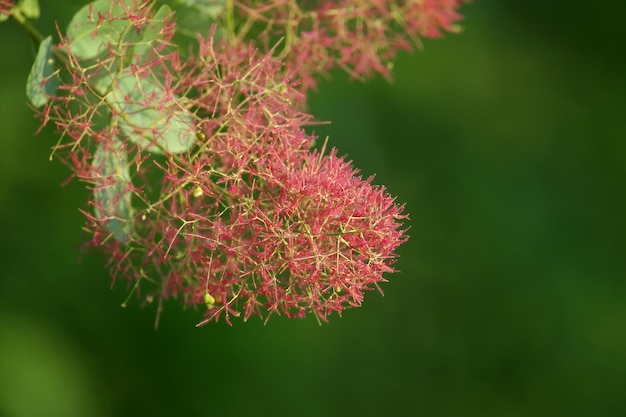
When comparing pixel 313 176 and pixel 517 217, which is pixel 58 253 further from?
pixel 313 176

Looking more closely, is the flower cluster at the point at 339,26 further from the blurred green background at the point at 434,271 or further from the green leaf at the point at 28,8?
the blurred green background at the point at 434,271

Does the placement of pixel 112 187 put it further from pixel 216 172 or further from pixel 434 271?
pixel 434 271

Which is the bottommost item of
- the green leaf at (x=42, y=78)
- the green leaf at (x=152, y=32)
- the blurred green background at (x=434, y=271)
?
the blurred green background at (x=434, y=271)

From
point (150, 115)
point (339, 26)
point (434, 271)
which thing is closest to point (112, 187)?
point (150, 115)

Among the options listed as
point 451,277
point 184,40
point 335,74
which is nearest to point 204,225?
point 184,40

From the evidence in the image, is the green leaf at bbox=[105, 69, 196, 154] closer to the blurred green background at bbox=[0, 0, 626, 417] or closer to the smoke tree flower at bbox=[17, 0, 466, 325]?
the smoke tree flower at bbox=[17, 0, 466, 325]

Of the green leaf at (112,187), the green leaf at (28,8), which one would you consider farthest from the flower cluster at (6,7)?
the green leaf at (112,187)

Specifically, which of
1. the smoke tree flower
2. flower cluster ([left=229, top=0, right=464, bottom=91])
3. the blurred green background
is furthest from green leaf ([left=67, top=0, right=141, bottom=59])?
the blurred green background
